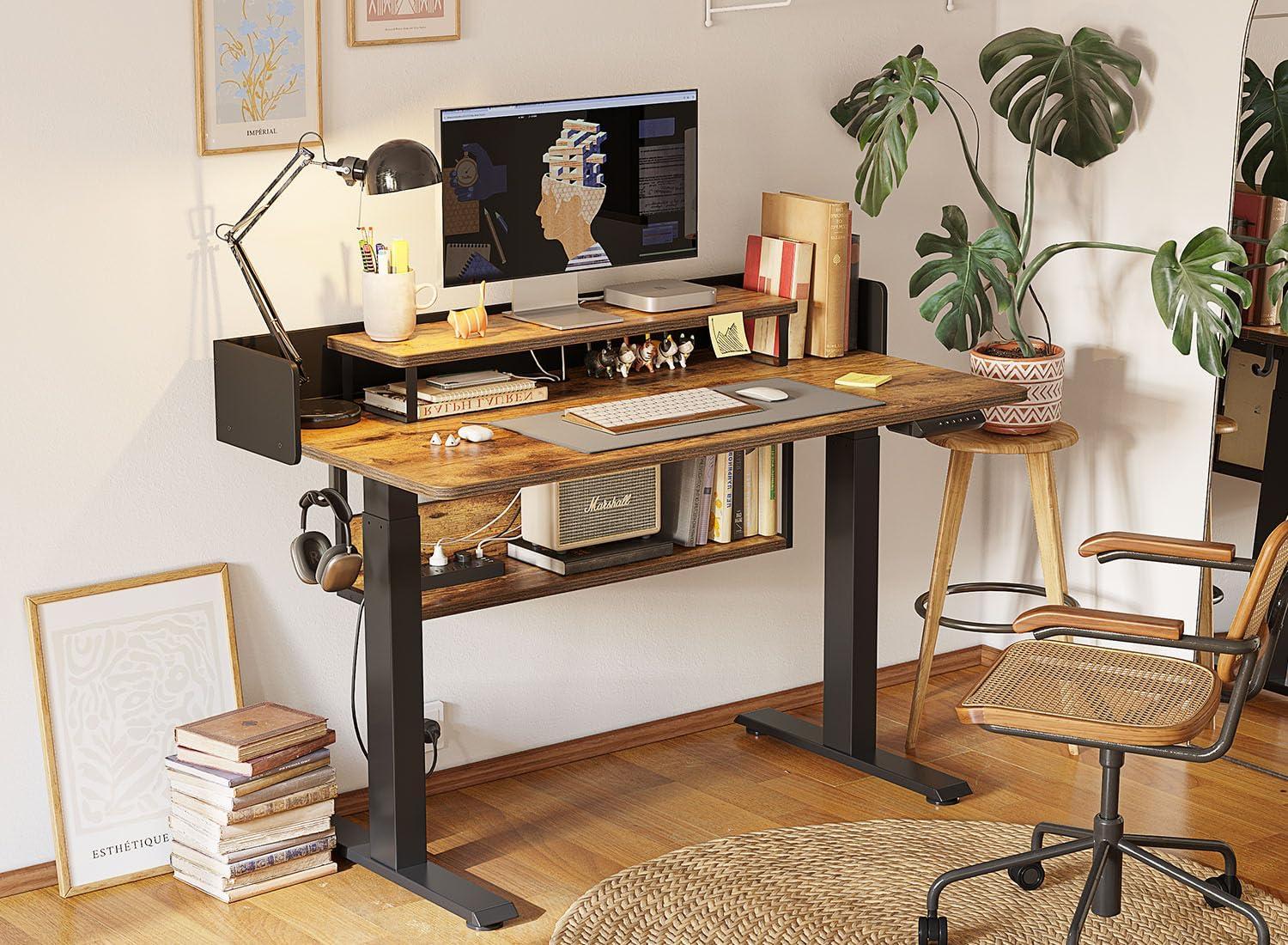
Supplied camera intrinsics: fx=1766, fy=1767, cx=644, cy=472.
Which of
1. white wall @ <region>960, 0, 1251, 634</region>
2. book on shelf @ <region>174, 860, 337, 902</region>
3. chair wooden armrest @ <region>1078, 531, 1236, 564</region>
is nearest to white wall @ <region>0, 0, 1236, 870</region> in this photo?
white wall @ <region>960, 0, 1251, 634</region>

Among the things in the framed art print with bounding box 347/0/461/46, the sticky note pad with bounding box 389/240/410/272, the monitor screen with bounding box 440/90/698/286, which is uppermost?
the framed art print with bounding box 347/0/461/46

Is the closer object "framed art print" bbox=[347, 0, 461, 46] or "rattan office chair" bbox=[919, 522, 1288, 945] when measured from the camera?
"rattan office chair" bbox=[919, 522, 1288, 945]

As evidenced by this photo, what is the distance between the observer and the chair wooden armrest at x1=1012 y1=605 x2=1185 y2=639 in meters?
2.88

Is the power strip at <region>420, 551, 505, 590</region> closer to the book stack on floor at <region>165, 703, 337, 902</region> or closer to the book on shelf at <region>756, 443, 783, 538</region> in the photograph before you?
the book stack on floor at <region>165, 703, 337, 902</region>

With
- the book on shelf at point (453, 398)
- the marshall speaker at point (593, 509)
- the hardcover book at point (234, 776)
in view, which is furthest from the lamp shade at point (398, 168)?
the hardcover book at point (234, 776)

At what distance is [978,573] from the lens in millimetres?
4648

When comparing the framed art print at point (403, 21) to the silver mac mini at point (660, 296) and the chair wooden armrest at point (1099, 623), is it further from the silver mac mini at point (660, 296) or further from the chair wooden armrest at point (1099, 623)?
the chair wooden armrest at point (1099, 623)

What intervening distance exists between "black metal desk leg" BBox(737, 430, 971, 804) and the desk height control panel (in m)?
0.18

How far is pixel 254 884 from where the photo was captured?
3324 mm

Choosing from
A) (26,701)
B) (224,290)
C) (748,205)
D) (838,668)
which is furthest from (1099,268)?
(26,701)

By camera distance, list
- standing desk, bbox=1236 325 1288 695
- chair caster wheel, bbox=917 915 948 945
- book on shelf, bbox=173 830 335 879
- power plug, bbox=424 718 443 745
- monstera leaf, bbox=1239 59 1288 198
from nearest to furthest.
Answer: chair caster wheel, bbox=917 915 948 945
book on shelf, bbox=173 830 335 879
power plug, bbox=424 718 443 745
monstera leaf, bbox=1239 59 1288 198
standing desk, bbox=1236 325 1288 695

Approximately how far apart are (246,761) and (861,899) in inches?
46.0

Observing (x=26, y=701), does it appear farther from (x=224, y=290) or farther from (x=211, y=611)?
(x=224, y=290)

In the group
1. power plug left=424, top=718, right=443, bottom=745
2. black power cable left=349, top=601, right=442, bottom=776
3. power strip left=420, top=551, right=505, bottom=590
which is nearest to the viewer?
power strip left=420, top=551, right=505, bottom=590
